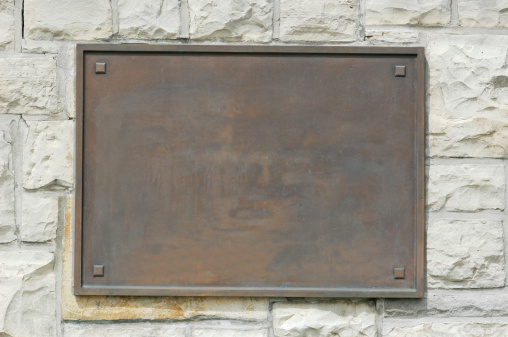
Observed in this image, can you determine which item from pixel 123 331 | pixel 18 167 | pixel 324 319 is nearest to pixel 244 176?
pixel 324 319

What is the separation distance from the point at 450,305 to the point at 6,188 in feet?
5.77

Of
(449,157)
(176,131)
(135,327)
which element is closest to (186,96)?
(176,131)

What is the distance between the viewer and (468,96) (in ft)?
6.92

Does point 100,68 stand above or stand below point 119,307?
above

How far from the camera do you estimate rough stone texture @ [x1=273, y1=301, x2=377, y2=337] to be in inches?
82.2

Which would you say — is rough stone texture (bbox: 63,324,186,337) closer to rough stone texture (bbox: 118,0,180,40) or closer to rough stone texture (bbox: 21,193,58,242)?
rough stone texture (bbox: 21,193,58,242)

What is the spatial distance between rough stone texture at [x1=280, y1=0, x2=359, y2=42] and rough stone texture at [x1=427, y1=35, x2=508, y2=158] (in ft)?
1.22

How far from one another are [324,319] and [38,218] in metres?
1.16

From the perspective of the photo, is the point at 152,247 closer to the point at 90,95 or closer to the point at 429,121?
the point at 90,95

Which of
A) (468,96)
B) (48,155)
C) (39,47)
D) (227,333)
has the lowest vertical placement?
(227,333)

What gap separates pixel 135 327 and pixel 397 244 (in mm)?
1051

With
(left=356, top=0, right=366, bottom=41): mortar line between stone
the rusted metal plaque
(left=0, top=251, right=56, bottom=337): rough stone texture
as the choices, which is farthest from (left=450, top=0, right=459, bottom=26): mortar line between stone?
(left=0, top=251, right=56, bottom=337): rough stone texture

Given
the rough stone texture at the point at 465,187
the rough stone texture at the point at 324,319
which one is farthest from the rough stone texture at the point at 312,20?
the rough stone texture at the point at 324,319

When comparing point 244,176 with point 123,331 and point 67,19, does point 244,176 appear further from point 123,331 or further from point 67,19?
point 67,19
